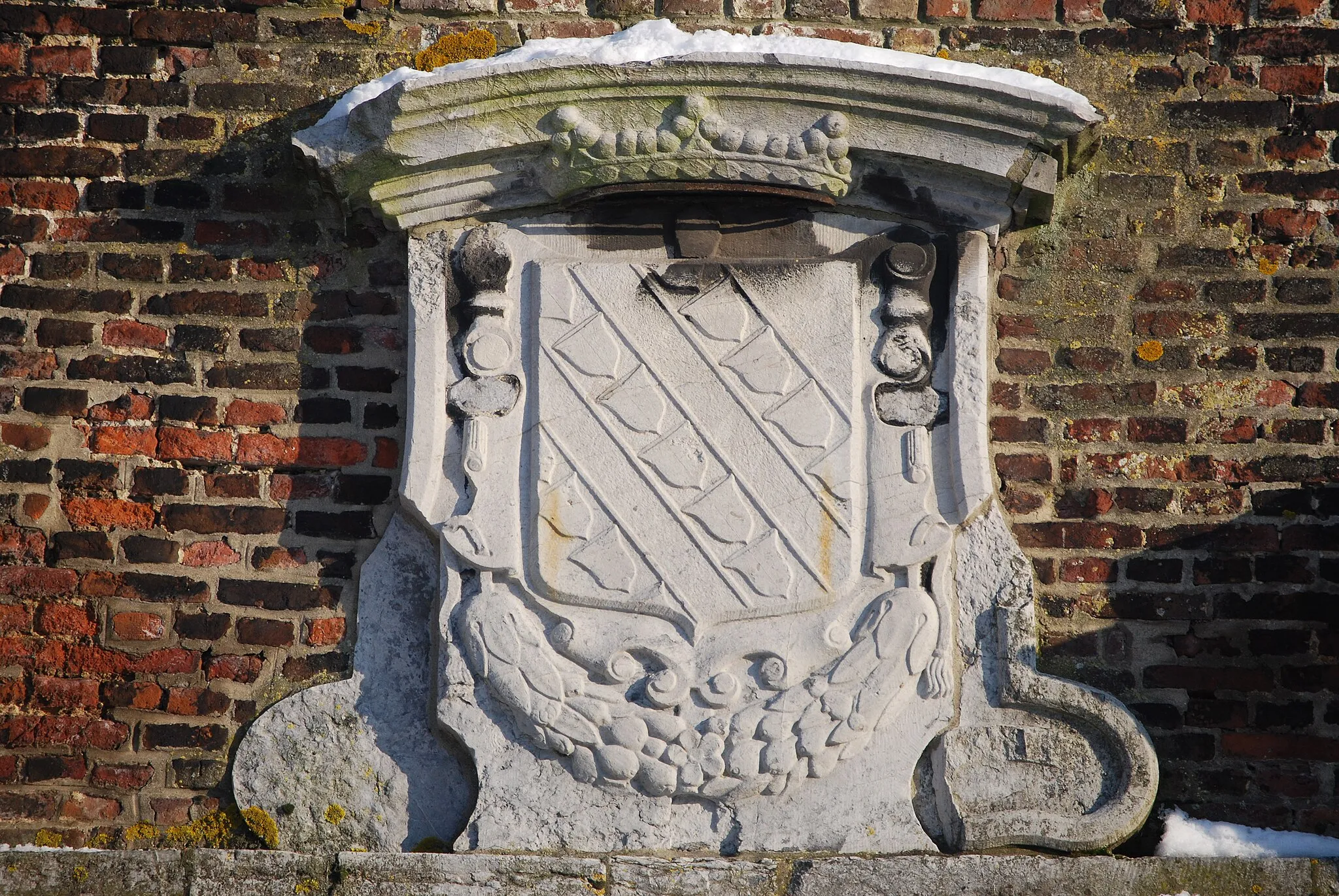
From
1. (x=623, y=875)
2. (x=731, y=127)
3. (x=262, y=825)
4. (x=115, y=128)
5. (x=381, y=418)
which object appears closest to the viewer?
(x=623, y=875)

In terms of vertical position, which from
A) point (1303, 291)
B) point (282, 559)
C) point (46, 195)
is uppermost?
point (46, 195)

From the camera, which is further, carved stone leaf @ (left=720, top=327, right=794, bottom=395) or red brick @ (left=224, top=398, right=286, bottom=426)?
red brick @ (left=224, top=398, right=286, bottom=426)

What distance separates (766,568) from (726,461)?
260 mm

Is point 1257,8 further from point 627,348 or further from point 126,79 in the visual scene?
point 126,79

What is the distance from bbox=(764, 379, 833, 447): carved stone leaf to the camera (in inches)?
116

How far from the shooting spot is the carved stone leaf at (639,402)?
2973 millimetres

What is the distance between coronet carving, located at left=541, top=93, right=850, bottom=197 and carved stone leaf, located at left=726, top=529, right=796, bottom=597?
85cm

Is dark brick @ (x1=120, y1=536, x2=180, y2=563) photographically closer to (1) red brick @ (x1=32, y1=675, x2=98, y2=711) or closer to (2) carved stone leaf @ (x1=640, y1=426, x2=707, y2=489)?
(1) red brick @ (x1=32, y1=675, x2=98, y2=711)

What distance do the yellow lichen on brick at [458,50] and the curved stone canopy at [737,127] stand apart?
20cm

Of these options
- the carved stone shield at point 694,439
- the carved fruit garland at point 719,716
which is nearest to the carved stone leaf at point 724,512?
the carved stone shield at point 694,439

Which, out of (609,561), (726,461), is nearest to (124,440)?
(609,561)

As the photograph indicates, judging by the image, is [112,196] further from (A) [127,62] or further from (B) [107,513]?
(B) [107,513]

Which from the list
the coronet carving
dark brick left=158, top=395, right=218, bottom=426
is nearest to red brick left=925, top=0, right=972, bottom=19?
the coronet carving

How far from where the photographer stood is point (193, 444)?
121 inches
